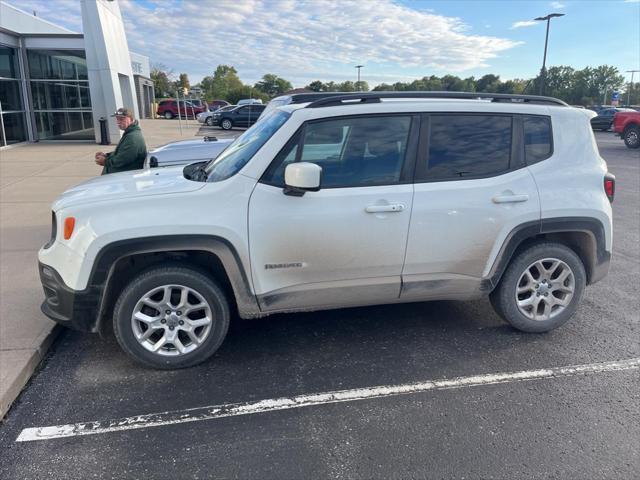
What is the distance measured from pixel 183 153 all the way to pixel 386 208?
4.17 m

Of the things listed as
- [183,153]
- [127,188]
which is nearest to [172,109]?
[183,153]

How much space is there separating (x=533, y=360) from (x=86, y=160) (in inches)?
567

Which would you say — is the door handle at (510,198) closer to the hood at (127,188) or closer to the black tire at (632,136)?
the hood at (127,188)

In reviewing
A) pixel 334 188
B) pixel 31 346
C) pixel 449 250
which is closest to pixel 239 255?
pixel 334 188

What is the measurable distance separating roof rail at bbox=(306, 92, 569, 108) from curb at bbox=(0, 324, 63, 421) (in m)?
2.70

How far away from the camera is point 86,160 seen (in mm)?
14914

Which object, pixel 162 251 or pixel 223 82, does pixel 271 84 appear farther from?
pixel 162 251

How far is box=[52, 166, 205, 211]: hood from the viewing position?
3477 mm

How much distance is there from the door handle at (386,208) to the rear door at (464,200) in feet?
0.37

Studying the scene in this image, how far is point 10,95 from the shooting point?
17.8 metres

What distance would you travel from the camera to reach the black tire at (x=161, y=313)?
3441 mm

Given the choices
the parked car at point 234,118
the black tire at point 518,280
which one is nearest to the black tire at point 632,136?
the parked car at point 234,118

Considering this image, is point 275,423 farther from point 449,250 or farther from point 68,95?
point 68,95

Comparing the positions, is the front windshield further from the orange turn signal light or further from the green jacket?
the green jacket
